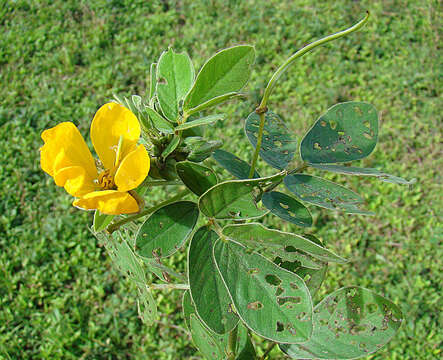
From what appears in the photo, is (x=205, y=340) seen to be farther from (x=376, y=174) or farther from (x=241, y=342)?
(x=376, y=174)

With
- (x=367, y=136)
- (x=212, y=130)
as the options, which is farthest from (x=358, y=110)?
(x=212, y=130)

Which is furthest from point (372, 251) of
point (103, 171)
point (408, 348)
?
point (103, 171)

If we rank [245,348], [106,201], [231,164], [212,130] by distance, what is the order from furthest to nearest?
[212,130] → [245,348] → [231,164] → [106,201]

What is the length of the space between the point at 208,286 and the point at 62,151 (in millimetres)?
272

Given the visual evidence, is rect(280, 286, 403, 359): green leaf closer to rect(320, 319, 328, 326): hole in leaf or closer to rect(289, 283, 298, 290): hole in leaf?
rect(320, 319, 328, 326): hole in leaf

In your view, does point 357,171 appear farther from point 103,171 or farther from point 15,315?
point 15,315

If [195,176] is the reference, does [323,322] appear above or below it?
below

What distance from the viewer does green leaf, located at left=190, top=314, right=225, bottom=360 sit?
2.80ft

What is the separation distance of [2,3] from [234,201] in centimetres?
339

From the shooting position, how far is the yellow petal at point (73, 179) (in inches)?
21.5

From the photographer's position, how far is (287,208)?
689 millimetres

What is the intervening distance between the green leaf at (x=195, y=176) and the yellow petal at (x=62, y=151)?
12 centimetres

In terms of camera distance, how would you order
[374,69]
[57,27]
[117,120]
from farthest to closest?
[57,27], [374,69], [117,120]

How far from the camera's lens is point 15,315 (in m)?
2.05
